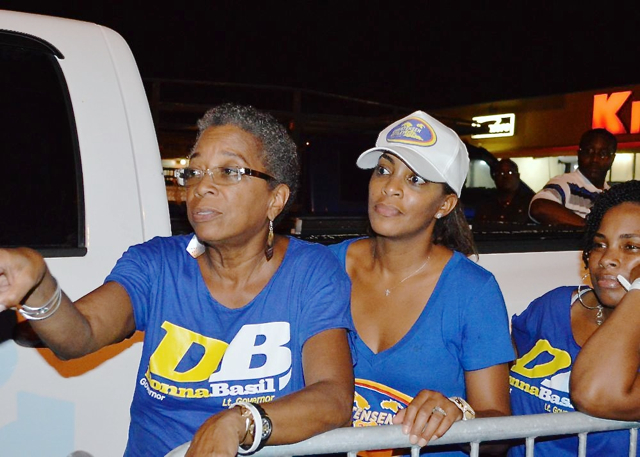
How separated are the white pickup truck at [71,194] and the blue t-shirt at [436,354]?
789 mm

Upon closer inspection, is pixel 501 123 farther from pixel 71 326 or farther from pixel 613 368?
pixel 71 326

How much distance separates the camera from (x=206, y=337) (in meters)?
2.07

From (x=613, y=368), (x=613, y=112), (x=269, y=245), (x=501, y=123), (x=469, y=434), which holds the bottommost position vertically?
(x=469, y=434)

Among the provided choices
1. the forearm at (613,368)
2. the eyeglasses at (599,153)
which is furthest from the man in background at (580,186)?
the forearm at (613,368)

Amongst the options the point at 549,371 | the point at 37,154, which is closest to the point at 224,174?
the point at 37,154

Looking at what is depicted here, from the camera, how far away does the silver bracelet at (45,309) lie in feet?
5.89

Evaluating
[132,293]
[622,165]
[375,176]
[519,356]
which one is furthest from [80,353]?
[622,165]

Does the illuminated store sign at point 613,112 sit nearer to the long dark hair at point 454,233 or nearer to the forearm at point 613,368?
the long dark hair at point 454,233

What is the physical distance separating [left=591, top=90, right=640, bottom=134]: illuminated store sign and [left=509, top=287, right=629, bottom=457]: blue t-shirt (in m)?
15.5

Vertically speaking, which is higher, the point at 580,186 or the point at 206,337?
the point at 580,186

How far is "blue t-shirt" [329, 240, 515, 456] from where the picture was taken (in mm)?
2260

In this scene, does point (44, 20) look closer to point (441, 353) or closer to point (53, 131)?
point (53, 131)

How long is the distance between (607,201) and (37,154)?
1984 mm

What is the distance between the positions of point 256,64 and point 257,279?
61.3 feet
